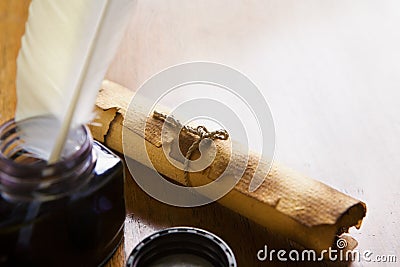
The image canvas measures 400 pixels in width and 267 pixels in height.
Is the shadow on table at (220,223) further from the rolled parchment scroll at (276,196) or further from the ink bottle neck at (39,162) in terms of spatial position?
the ink bottle neck at (39,162)

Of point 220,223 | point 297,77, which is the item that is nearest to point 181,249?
point 220,223

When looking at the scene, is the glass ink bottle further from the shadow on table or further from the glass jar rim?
the shadow on table

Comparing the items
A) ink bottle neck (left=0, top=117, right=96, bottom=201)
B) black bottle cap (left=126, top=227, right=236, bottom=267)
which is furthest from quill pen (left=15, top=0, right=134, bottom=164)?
black bottle cap (left=126, top=227, right=236, bottom=267)

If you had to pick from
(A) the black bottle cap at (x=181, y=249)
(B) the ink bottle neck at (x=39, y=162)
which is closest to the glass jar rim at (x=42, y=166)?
(B) the ink bottle neck at (x=39, y=162)

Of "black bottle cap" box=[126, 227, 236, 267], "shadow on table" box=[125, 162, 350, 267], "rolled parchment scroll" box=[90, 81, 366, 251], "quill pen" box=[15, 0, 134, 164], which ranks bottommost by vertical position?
"black bottle cap" box=[126, 227, 236, 267]

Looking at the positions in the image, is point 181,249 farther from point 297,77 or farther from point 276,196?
point 297,77

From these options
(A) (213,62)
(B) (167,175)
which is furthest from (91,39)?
(A) (213,62)
